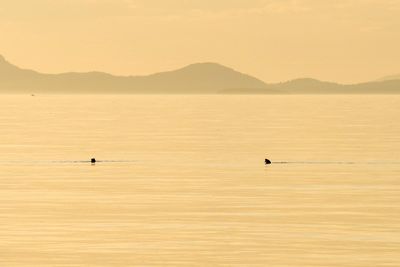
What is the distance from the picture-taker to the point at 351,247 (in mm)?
39094

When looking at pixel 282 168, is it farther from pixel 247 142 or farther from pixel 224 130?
pixel 224 130

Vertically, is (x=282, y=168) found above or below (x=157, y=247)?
above

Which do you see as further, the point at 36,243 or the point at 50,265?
the point at 36,243

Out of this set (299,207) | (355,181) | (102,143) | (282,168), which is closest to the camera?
(299,207)

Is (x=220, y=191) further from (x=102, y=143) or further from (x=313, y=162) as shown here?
(x=102, y=143)

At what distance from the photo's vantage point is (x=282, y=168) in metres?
78.5

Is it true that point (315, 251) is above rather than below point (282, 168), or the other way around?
below

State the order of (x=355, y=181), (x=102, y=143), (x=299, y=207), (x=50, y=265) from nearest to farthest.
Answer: (x=50, y=265)
(x=299, y=207)
(x=355, y=181)
(x=102, y=143)

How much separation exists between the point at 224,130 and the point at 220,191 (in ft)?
273

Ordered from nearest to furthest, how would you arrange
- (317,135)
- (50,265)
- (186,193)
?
(50,265)
(186,193)
(317,135)

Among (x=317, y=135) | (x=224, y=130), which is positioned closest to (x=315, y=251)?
(x=317, y=135)

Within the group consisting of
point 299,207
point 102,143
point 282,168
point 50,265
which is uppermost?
point 102,143

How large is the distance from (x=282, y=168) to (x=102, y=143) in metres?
36.6

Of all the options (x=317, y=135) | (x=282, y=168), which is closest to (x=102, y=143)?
(x=317, y=135)
